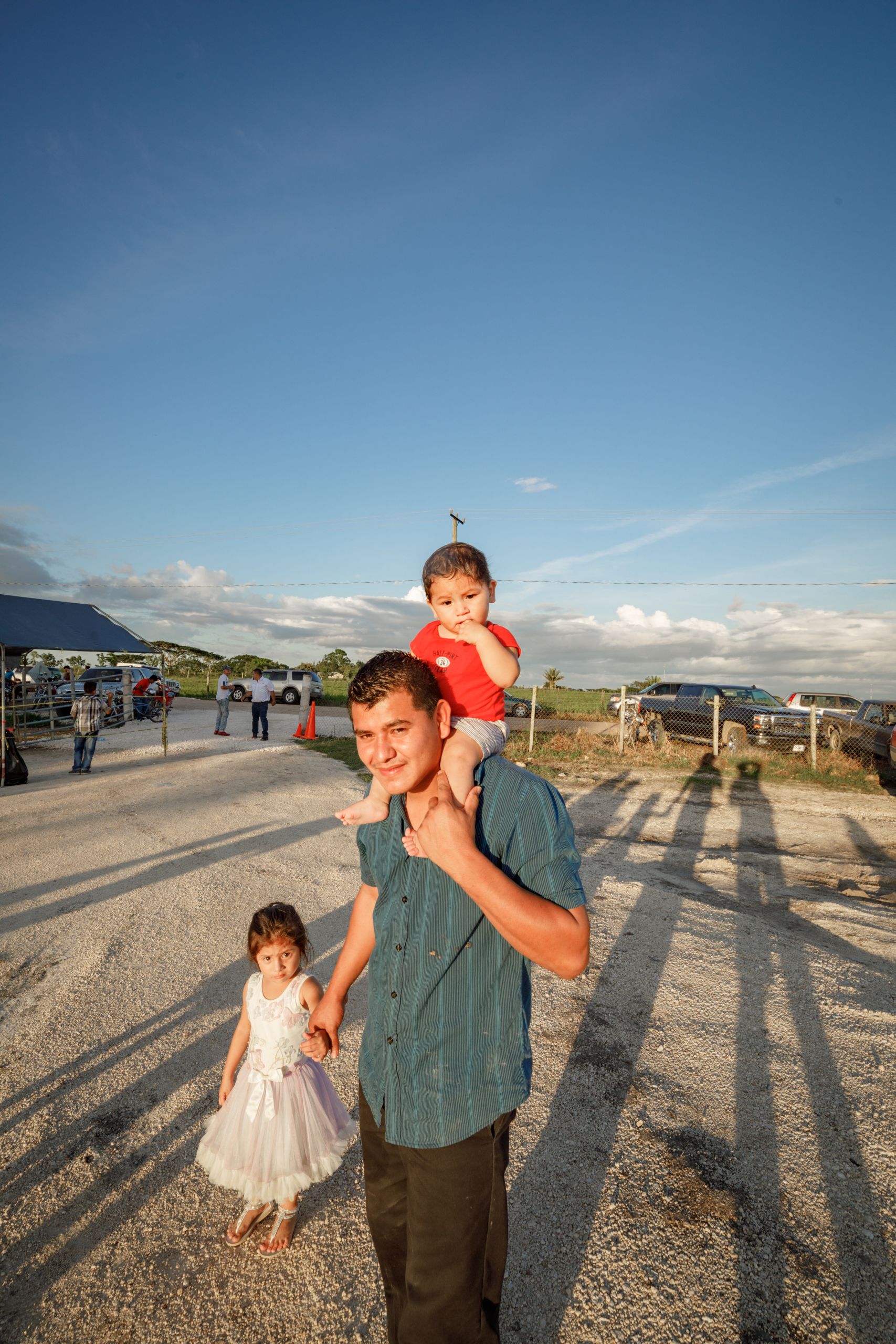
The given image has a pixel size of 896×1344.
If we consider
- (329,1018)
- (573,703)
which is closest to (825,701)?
(329,1018)

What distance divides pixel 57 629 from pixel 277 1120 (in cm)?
1380

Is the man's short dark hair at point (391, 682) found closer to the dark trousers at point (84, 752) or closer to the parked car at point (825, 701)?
the dark trousers at point (84, 752)

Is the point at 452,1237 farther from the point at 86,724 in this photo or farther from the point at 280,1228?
the point at 86,724

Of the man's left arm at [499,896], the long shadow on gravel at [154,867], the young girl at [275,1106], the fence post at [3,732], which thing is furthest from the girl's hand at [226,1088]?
the fence post at [3,732]

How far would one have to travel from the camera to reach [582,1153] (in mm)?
2873

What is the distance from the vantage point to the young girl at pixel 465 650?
6.53 ft

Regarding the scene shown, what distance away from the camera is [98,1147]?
2.87 m

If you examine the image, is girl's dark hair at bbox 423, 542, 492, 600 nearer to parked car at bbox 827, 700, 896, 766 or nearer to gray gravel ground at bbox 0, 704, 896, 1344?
gray gravel ground at bbox 0, 704, 896, 1344

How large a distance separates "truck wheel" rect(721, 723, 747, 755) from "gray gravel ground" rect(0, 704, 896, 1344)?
939cm

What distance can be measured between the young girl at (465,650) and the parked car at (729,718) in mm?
15045

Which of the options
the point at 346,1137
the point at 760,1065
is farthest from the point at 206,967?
the point at 760,1065

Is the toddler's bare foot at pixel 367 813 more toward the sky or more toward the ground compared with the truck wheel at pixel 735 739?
more toward the sky

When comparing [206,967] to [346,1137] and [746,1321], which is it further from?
[746,1321]

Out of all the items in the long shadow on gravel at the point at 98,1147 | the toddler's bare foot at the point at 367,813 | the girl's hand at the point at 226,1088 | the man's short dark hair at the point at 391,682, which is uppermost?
the man's short dark hair at the point at 391,682
